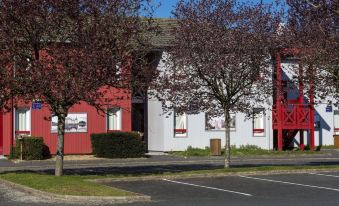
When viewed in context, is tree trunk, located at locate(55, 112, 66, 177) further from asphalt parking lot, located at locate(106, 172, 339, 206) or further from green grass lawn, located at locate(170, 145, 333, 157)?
green grass lawn, located at locate(170, 145, 333, 157)

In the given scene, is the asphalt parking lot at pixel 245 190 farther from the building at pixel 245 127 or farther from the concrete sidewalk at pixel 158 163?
the building at pixel 245 127

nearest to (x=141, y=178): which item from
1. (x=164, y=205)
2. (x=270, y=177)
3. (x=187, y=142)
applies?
(x=270, y=177)

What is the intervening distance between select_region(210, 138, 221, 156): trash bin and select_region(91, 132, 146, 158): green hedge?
4.41 meters

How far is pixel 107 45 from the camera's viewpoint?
55.2 feet

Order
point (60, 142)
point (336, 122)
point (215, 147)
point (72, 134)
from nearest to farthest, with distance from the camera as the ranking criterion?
point (60, 142)
point (72, 134)
point (215, 147)
point (336, 122)

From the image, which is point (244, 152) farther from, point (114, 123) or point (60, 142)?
point (60, 142)

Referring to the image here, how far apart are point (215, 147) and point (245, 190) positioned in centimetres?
1743

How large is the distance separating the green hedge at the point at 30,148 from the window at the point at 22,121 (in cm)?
262

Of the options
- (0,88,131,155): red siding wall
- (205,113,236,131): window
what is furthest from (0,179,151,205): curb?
(205,113,236,131): window

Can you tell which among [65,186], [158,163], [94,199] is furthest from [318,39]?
[94,199]

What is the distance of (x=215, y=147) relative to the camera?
34125 millimetres

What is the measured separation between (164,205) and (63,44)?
5410mm

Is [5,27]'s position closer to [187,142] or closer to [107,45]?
[107,45]

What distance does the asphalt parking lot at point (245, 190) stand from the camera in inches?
565
